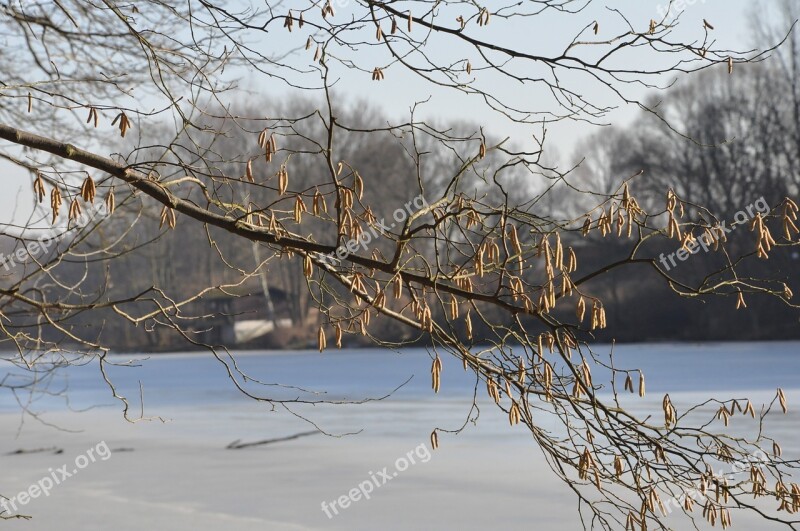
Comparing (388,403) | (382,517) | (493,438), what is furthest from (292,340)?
(382,517)

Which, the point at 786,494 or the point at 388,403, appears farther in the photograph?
the point at 388,403

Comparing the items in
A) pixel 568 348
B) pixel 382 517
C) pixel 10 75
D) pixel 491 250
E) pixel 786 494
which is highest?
pixel 10 75

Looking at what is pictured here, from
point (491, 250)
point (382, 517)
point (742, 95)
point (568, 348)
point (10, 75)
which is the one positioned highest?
point (742, 95)

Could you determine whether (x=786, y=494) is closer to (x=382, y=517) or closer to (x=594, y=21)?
(x=594, y=21)

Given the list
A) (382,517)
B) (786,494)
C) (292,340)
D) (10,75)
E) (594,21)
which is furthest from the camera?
(292,340)

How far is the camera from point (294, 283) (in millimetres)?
43875

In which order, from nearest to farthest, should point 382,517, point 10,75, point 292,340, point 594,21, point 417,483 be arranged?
1. point 594,21
2. point 382,517
3. point 417,483
4. point 10,75
5. point 292,340

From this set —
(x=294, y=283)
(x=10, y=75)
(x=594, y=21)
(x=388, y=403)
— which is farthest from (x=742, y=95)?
(x=594, y=21)

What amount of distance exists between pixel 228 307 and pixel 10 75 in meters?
33.7

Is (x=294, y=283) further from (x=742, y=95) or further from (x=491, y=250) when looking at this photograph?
(x=491, y=250)

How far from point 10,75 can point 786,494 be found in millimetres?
8257

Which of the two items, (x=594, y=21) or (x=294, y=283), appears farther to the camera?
(x=294, y=283)

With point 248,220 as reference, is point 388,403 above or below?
below

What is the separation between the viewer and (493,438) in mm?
11188
